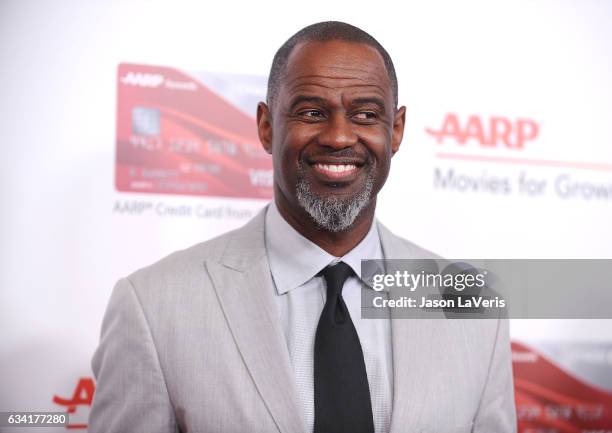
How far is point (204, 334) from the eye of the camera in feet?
5.48

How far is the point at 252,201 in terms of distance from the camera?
2.53 meters

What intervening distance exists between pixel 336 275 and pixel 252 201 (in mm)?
820

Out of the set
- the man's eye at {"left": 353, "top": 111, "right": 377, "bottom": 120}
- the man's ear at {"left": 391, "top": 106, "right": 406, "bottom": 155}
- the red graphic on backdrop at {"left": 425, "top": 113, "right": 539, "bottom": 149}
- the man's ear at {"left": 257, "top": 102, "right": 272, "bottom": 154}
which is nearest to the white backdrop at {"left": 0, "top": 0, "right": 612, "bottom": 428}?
the red graphic on backdrop at {"left": 425, "top": 113, "right": 539, "bottom": 149}

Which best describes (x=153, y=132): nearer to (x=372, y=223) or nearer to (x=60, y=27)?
(x=60, y=27)

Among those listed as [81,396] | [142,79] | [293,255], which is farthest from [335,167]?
[81,396]

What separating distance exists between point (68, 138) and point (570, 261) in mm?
1989

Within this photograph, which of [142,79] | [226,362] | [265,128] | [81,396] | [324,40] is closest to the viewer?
[226,362]

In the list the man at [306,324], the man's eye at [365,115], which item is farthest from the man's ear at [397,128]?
the man's eye at [365,115]

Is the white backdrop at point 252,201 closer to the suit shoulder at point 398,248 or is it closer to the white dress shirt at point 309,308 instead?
the suit shoulder at point 398,248

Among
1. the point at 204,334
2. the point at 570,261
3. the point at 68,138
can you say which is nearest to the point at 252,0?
the point at 68,138

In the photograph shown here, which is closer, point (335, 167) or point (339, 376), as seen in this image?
point (339, 376)

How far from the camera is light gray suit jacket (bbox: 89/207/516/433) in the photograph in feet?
5.27

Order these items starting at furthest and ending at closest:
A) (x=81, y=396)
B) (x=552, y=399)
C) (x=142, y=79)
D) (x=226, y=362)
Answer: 1. (x=552, y=399)
2. (x=142, y=79)
3. (x=81, y=396)
4. (x=226, y=362)

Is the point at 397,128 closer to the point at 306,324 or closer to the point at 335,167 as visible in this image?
the point at 335,167
